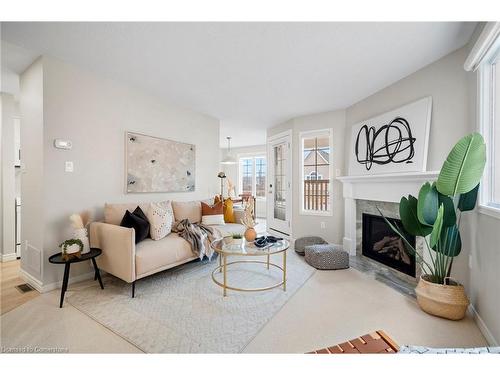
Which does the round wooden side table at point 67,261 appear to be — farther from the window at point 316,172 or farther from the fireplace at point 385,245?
the fireplace at point 385,245

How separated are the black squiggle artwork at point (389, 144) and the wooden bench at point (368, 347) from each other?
210 centimetres

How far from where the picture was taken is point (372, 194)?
3.11 metres

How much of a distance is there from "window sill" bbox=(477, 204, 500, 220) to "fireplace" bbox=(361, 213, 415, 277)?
109 cm

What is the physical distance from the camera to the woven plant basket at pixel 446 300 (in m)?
1.80

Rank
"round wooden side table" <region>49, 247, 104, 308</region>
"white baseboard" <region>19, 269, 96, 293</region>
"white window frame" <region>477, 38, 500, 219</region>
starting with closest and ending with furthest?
"white window frame" <region>477, 38, 500, 219</region>
"round wooden side table" <region>49, 247, 104, 308</region>
"white baseboard" <region>19, 269, 96, 293</region>

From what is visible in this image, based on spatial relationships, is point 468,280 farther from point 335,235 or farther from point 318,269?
point 335,235

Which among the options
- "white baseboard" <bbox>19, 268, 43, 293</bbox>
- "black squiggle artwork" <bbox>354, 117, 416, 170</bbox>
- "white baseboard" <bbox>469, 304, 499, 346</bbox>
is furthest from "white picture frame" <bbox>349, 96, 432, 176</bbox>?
"white baseboard" <bbox>19, 268, 43, 293</bbox>

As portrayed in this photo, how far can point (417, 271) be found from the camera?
8.44 ft

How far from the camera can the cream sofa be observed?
2.12 metres

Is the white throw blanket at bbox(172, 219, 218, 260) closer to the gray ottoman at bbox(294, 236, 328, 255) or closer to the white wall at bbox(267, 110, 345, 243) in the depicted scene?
the gray ottoman at bbox(294, 236, 328, 255)

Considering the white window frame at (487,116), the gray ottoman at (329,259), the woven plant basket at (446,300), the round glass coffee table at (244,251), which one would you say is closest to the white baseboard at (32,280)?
the round glass coffee table at (244,251)

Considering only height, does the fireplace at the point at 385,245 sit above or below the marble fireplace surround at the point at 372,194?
below
